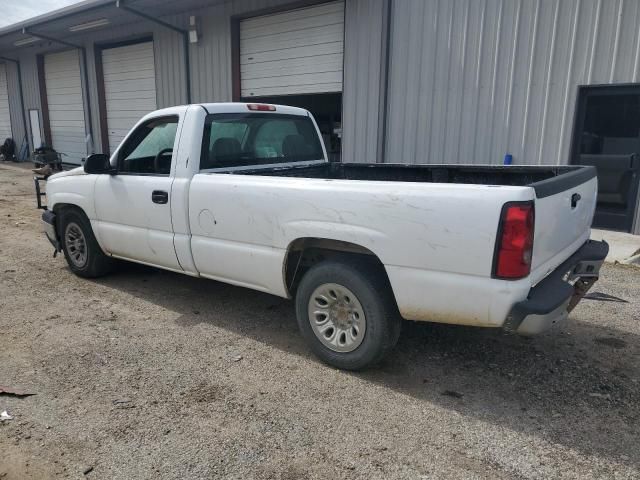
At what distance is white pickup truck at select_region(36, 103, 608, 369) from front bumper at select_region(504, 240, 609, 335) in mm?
11

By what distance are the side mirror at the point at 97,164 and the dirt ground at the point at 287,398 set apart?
4.36ft

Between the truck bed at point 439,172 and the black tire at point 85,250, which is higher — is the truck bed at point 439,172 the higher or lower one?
the higher one

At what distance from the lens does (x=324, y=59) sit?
427 inches

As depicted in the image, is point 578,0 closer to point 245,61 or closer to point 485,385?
point 485,385

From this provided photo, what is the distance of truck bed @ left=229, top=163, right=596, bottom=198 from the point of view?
4.30 meters

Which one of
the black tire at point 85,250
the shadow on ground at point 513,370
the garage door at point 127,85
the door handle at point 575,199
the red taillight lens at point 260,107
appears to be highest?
the garage door at point 127,85

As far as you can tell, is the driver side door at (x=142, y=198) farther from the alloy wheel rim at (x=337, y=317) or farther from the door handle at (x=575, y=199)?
the door handle at (x=575, y=199)

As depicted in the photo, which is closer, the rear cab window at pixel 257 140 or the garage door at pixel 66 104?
the rear cab window at pixel 257 140

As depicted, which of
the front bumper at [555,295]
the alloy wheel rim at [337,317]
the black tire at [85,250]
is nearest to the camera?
the front bumper at [555,295]

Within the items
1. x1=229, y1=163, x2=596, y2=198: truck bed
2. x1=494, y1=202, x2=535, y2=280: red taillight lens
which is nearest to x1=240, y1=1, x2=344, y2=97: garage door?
x1=229, y1=163, x2=596, y2=198: truck bed

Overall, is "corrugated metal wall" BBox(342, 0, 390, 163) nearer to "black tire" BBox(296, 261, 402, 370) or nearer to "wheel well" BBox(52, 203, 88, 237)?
"wheel well" BBox(52, 203, 88, 237)

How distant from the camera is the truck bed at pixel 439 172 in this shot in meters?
4.30

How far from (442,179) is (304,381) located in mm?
2480

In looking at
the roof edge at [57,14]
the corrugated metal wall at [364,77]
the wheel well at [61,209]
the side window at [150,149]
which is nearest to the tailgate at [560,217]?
the side window at [150,149]
